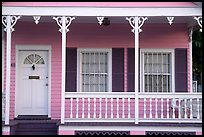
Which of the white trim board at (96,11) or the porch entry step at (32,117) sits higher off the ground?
the white trim board at (96,11)

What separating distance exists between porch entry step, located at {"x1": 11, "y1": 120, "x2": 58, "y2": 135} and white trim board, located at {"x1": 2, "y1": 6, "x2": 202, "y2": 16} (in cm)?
298

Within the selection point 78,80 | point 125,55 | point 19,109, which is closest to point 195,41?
point 125,55

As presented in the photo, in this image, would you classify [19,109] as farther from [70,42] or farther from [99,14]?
[99,14]

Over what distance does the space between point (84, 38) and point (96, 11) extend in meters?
1.97

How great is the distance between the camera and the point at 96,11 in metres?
10.2

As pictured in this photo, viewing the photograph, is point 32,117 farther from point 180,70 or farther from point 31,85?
point 180,70

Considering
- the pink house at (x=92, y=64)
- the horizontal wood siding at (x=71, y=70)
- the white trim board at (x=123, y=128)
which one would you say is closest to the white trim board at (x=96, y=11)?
the pink house at (x=92, y=64)

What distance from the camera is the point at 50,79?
11.9 m

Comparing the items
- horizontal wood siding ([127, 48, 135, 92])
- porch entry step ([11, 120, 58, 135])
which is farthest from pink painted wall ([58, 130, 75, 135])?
horizontal wood siding ([127, 48, 135, 92])

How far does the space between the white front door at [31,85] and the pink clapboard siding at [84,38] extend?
0.22 m

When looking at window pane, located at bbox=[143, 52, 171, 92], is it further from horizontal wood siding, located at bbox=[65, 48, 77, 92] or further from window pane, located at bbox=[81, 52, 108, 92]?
horizontal wood siding, located at bbox=[65, 48, 77, 92]

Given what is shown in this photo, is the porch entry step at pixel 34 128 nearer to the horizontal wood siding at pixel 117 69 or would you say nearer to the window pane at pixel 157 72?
the horizontal wood siding at pixel 117 69

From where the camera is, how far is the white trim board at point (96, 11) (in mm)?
10125

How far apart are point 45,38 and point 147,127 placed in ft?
14.0
